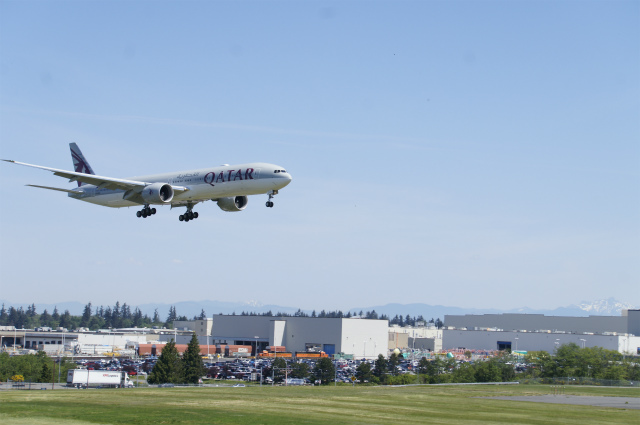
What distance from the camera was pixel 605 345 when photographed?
17525cm

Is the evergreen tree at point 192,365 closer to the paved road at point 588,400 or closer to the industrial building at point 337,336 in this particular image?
the paved road at point 588,400

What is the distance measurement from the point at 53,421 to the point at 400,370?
11122cm

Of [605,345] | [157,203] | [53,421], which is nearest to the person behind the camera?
[53,421]

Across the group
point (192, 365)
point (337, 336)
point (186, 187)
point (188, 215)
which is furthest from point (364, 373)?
point (186, 187)

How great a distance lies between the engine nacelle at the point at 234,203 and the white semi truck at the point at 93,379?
137 feet

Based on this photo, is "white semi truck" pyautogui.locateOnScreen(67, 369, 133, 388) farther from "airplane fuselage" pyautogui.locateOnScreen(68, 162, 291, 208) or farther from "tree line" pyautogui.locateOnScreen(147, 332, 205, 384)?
"airplane fuselage" pyautogui.locateOnScreen(68, 162, 291, 208)

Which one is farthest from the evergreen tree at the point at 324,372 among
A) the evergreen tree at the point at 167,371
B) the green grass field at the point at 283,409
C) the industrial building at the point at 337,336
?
the industrial building at the point at 337,336

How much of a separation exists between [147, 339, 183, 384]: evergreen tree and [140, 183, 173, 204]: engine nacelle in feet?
185

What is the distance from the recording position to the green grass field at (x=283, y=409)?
5178 cm

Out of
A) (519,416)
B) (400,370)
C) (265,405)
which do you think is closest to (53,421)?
(265,405)

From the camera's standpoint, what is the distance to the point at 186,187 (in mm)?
69938

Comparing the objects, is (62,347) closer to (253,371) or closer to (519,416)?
(253,371)

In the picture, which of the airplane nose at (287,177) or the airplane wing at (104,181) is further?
the airplane wing at (104,181)

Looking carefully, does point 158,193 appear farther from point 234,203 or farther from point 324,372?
point 324,372
